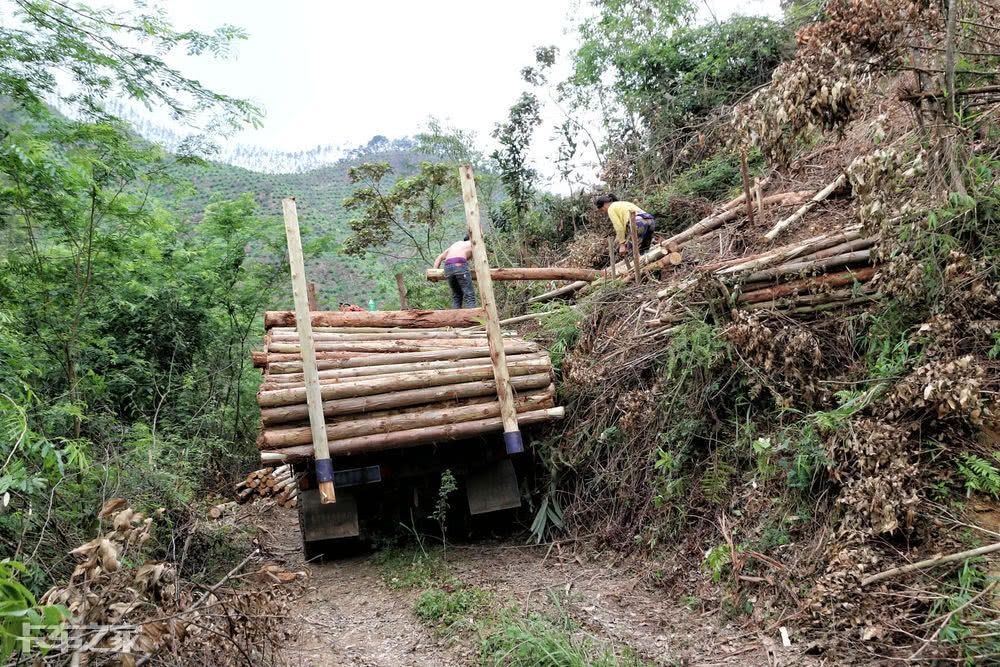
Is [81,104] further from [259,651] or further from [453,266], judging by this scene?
[259,651]

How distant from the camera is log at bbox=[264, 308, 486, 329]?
22.6ft

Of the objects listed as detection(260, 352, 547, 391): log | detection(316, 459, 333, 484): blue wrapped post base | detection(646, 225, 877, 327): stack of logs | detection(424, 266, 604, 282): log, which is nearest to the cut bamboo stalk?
detection(646, 225, 877, 327): stack of logs

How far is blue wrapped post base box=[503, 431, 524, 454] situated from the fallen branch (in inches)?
111

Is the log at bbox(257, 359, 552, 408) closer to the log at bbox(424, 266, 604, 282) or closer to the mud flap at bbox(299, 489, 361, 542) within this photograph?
the mud flap at bbox(299, 489, 361, 542)

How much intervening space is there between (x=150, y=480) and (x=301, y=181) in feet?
104

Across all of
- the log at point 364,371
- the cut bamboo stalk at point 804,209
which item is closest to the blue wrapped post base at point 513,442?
the log at point 364,371

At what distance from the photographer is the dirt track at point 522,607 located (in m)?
3.71

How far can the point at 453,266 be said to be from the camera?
880 cm

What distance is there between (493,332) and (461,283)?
→ 10.7 ft

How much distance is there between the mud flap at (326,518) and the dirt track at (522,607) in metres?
0.35

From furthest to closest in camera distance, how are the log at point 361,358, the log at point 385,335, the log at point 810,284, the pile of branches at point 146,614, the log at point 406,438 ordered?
the log at point 385,335 < the log at point 361,358 < the log at point 406,438 < the log at point 810,284 < the pile of branches at point 146,614

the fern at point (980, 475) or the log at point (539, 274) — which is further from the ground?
the log at point (539, 274)

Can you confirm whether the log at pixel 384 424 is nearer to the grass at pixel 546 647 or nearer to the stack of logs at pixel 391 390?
the stack of logs at pixel 391 390

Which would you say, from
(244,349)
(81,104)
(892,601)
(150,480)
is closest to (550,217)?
(244,349)
